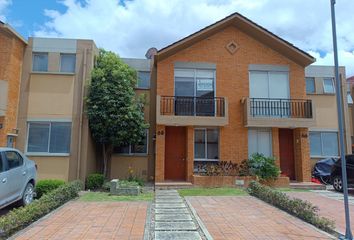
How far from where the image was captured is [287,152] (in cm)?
1755

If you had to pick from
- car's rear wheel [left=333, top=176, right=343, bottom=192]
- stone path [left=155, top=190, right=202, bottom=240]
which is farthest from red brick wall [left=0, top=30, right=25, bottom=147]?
car's rear wheel [left=333, top=176, right=343, bottom=192]

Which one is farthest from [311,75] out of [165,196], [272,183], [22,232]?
[22,232]

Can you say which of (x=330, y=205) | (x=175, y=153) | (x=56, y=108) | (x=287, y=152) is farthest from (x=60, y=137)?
(x=330, y=205)

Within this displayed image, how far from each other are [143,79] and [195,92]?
4.02 meters

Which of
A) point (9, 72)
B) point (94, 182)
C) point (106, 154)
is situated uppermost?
point (9, 72)

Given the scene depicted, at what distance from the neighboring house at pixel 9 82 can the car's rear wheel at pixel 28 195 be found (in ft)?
15.8

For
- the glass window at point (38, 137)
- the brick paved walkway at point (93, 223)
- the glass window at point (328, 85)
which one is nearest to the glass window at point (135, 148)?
the glass window at point (38, 137)

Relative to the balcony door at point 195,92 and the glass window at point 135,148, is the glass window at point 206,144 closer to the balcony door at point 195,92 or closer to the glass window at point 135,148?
the balcony door at point 195,92

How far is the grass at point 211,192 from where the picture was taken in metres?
13.5

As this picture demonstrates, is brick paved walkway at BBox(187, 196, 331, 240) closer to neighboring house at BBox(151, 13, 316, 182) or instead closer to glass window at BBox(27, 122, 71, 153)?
neighboring house at BBox(151, 13, 316, 182)

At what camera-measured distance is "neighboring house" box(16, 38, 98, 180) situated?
613 inches

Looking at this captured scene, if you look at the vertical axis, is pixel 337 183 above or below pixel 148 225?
above

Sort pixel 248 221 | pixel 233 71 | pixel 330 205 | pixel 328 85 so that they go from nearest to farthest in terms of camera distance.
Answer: pixel 248 221 < pixel 330 205 < pixel 233 71 < pixel 328 85

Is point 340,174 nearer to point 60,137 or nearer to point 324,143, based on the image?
point 324,143
